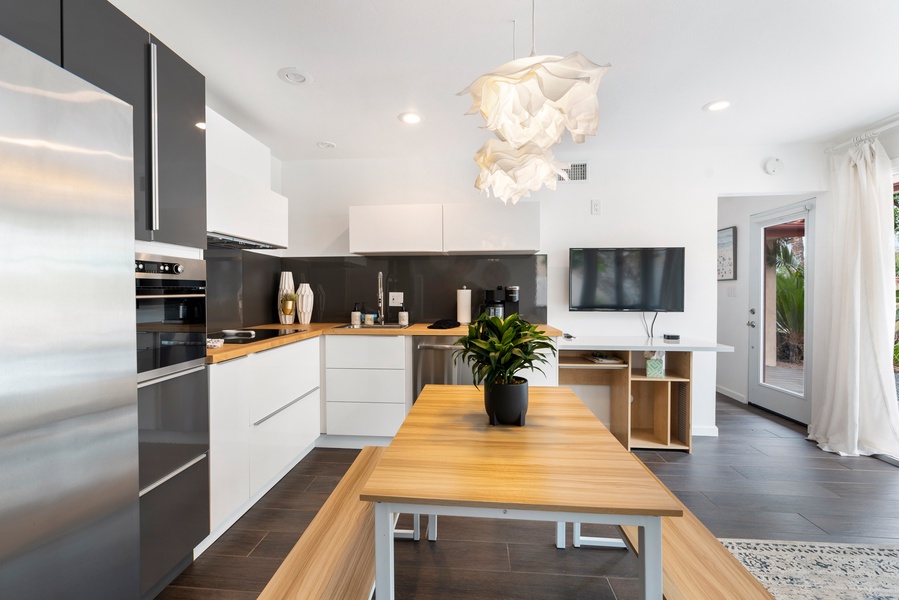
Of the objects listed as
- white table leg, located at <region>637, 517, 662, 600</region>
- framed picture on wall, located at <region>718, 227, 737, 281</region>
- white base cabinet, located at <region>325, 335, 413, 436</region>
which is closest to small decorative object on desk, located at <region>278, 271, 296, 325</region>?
white base cabinet, located at <region>325, 335, 413, 436</region>

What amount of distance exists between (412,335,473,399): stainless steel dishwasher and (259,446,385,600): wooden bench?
Answer: 58.7 inches

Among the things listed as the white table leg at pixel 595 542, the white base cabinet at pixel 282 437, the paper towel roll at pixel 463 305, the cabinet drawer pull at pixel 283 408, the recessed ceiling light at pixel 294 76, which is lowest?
the white table leg at pixel 595 542

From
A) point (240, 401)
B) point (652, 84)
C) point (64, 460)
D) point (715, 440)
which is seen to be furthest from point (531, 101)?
point (715, 440)

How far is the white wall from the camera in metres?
3.50

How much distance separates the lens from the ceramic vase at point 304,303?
3670 mm

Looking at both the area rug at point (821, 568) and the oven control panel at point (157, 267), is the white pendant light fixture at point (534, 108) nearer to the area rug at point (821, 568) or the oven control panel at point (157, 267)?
the oven control panel at point (157, 267)

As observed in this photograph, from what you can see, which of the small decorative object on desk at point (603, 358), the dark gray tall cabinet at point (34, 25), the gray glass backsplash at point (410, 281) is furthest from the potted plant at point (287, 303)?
the small decorative object on desk at point (603, 358)

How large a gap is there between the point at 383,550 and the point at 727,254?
548 centimetres

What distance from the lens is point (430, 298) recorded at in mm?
3787

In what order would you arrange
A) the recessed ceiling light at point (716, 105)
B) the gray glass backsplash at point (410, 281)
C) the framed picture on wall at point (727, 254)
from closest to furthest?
the recessed ceiling light at point (716, 105) < the gray glass backsplash at point (410, 281) < the framed picture on wall at point (727, 254)

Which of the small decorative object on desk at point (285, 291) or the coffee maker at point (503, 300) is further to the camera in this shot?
the small decorative object on desk at point (285, 291)

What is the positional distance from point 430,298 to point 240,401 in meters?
2.00

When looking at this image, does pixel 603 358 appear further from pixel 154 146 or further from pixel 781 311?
pixel 154 146

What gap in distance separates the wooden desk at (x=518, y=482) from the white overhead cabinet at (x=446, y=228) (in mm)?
2168
